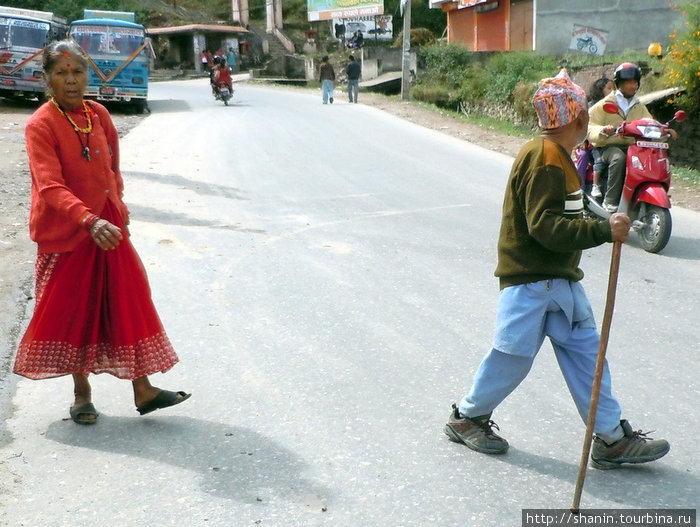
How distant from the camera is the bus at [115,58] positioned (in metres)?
23.1

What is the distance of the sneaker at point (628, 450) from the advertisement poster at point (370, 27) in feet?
157

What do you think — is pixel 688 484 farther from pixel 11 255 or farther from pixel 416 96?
pixel 416 96

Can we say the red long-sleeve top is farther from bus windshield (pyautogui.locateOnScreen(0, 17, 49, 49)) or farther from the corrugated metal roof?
the corrugated metal roof

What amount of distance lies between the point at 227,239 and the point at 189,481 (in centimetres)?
472

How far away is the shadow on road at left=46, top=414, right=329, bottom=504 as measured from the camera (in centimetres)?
345

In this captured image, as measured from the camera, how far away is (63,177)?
3.86m

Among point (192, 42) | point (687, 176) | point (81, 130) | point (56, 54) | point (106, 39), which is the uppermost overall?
point (192, 42)

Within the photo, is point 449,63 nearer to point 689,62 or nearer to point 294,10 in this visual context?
point 689,62

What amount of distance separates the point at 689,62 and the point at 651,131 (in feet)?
30.1

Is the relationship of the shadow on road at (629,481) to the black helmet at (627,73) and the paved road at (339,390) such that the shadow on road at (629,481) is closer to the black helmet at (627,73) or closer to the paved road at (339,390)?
the paved road at (339,390)

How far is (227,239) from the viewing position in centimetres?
808

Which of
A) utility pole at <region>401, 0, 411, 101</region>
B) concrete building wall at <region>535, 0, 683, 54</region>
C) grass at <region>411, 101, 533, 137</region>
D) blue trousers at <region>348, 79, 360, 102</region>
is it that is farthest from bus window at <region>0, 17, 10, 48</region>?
concrete building wall at <region>535, 0, 683, 54</region>

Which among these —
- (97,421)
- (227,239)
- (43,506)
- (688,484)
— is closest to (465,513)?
(688,484)

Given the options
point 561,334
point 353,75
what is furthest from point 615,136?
point 353,75
